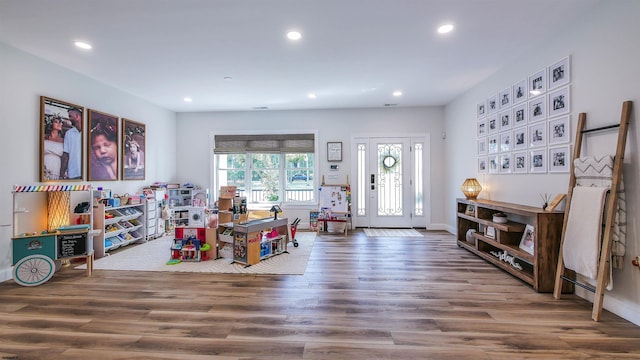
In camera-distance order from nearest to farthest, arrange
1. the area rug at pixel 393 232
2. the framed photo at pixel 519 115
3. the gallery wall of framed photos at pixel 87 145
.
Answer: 1. the framed photo at pixel 519 115
2. the gallery wall of framed photos at pixel 87 145
3. the area rug at pixel 393 232

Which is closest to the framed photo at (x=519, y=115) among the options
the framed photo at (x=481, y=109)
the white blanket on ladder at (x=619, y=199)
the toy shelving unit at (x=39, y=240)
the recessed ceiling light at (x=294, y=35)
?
the framed photo at (x=481, y=109)

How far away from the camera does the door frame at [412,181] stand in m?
6.03

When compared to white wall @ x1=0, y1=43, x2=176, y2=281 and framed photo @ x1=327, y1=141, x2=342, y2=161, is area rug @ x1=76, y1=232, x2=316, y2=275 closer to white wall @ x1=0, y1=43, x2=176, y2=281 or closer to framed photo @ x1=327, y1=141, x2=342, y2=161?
white wall @ x1=0, y1=43, x2=176, y2=281

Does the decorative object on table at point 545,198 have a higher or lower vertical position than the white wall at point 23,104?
lower

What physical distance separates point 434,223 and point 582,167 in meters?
3.67

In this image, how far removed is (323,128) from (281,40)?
3174 millimetres

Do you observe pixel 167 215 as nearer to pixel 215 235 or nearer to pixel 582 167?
pixel 215 235

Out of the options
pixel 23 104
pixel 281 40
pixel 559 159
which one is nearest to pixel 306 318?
pixel 281 40

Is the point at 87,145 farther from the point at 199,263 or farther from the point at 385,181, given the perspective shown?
the point at 385,181

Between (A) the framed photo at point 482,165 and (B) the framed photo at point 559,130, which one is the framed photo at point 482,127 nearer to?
(A) the framed photo at point 482,165

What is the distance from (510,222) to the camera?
3568 mm

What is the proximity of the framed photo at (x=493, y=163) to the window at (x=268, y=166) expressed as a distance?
3.46m

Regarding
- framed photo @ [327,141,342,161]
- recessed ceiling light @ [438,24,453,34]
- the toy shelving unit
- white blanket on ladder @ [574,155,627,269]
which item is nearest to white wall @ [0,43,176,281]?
the toy shelving unit

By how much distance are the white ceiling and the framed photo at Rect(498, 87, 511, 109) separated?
0.41m
